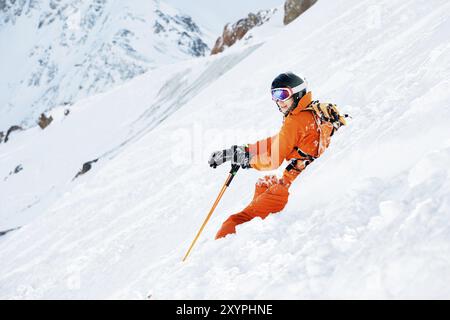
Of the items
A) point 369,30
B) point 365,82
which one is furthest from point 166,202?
point 369,30

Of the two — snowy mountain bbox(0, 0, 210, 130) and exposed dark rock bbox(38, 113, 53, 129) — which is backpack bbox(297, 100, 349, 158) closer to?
Result: exposed dark rock bbox(38, 113, 53, 129)

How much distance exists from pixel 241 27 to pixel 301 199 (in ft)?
131

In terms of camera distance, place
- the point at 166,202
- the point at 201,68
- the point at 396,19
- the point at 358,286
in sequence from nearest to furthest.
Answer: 1. the point at 358,286
2. the point at 166,202
3. the point at 396,19
4. the point at 201,68

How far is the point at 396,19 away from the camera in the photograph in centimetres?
1308

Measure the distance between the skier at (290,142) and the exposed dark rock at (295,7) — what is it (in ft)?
88.1

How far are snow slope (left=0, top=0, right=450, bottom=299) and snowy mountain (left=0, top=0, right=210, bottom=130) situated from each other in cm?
13623

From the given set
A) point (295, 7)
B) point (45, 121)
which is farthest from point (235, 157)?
point (45, 121)

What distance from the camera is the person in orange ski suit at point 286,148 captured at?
4781 millimetres

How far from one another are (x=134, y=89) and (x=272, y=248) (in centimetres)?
3099

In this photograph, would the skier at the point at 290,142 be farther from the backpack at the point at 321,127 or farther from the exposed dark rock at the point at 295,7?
the exposed dark rock at the point at 295,7

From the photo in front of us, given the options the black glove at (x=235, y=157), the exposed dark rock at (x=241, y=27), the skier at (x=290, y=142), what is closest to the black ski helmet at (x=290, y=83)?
the skier at (x=290, y=142)

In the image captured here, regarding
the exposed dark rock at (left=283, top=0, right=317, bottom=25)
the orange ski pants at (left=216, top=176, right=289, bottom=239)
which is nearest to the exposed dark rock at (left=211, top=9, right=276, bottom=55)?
the exposed dark rock at (left=283, top=0, right=317, bottom=25)

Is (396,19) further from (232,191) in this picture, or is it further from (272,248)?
(272,248)
